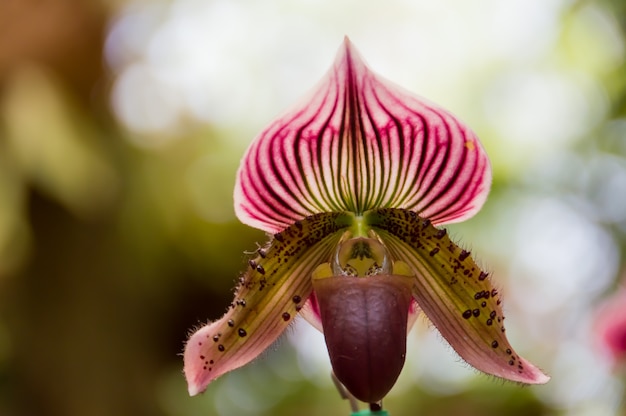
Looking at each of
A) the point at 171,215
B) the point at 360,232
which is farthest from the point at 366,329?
the point at 171,215

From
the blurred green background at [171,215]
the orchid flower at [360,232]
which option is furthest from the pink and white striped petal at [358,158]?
the blurred green background at [171,215]

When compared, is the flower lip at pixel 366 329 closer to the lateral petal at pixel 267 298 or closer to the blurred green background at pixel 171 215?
the lateral petal at pixel 267 298

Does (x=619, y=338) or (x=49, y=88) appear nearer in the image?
(x=619, y=338)

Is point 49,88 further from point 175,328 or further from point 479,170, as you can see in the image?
point 479,170

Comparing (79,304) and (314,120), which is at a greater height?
(314,120)

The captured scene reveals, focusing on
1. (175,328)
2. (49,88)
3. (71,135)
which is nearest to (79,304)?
(175,328)

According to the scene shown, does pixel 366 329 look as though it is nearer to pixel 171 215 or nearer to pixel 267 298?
pixel 267 298

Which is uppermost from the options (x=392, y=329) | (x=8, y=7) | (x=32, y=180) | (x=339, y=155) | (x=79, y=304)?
(x=8, y=7)
